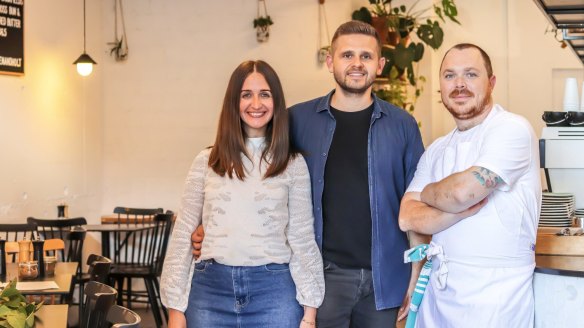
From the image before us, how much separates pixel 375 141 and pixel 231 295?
767mm

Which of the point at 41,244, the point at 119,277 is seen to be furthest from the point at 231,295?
the point at 119,277

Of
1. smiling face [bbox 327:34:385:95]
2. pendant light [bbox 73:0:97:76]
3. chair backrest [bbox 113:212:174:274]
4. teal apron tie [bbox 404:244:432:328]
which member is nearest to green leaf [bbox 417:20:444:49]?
chair backrest [bbox 113:212:174:274]

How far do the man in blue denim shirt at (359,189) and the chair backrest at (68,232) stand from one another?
3.26 metres

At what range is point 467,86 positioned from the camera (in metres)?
2.98

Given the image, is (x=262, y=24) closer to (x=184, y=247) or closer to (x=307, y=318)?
(x=184, y=247)

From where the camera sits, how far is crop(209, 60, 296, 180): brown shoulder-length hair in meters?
3.12

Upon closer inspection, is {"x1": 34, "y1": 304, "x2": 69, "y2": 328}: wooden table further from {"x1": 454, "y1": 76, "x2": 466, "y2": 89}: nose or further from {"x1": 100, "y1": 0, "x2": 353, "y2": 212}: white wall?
{"x1": 100, "y1": 0, "x2": 353, "y2": 212}: white wall

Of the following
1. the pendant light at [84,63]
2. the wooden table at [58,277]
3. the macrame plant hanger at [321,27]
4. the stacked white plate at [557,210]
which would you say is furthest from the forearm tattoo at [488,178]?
the macrame plant hanger at [321,27]

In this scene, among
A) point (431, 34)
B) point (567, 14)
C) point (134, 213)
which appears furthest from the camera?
point (431, 34)

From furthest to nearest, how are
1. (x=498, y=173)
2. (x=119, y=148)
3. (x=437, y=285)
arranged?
(x=119, y=148) → (x=437, y=285) → (x=498, y=173)

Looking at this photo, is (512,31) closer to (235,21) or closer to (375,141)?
(235,21)

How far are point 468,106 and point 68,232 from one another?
4.41 meters

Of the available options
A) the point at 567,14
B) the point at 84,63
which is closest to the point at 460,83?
the point at 567,14

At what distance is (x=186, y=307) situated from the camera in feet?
10.3
